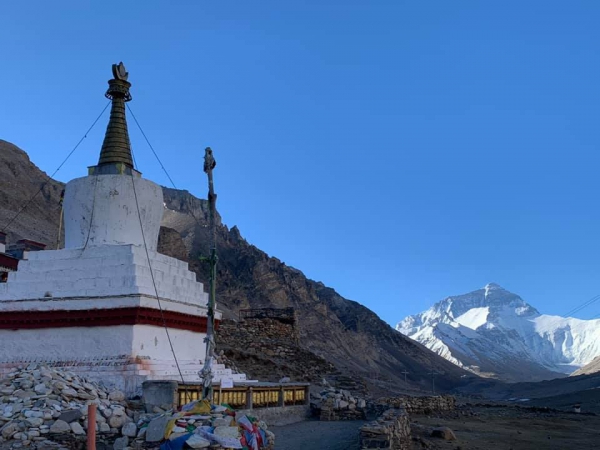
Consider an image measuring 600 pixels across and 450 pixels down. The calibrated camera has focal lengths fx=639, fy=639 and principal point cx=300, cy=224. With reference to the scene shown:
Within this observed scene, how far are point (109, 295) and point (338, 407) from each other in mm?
7425

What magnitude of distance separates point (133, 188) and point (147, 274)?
2272mm

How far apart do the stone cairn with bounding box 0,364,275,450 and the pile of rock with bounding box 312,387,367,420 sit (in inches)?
265

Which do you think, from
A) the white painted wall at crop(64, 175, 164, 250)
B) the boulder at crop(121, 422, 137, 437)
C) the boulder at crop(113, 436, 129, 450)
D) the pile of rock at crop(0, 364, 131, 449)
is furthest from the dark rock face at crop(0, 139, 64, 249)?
the boulder at crop(113, 436, 129, 450)

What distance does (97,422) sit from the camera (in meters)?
10.3

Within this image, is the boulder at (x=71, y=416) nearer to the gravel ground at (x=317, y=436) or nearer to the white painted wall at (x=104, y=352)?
the white painted wall at (x=104, y=352)

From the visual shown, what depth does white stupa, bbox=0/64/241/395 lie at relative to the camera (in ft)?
43.9

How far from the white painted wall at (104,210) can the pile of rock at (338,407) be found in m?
6.62

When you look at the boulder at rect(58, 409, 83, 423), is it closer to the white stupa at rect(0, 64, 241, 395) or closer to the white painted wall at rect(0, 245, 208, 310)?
the white stupa at rect(0, 64, 241, 395)

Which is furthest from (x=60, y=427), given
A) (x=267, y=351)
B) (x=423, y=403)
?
(x=423, y=403)

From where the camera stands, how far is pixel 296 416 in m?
16.6

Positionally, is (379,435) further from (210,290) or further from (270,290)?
(270,290)

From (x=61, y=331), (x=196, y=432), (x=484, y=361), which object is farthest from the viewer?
(x=484, y=361)

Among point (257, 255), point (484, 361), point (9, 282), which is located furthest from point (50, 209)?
point (484, 361)

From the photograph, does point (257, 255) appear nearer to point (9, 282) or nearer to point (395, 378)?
point (395, 378)
